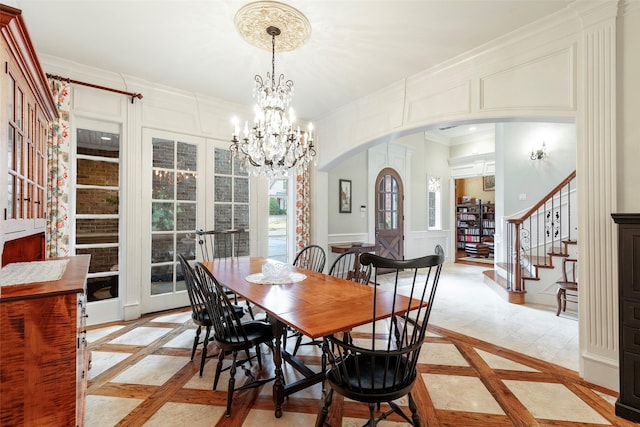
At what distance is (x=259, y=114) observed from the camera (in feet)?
8.61

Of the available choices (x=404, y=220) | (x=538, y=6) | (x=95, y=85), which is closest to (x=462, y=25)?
(x=538, y=6)

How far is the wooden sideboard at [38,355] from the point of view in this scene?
1267 millimetres

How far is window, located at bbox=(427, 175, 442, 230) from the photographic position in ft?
26.3

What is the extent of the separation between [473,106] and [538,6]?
85cm

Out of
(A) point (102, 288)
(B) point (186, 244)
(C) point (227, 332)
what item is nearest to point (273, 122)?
(C) point (227, 332)

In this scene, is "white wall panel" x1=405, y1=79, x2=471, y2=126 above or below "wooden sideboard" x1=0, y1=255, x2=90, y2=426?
above

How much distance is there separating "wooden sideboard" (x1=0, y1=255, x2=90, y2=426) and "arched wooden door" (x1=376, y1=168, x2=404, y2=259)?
563 cm

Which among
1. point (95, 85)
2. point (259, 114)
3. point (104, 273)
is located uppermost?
point (95, 85)

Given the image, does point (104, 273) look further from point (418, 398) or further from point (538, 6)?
point (538, 6)

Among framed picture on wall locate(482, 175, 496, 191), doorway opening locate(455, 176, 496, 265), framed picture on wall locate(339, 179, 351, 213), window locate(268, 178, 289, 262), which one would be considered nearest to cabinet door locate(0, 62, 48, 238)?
window locate(268, 178, 289, 262)

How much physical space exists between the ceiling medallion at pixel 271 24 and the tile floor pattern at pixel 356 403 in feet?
9.12

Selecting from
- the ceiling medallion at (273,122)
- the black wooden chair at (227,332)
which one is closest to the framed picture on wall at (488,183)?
the ceiling medallion at (273,122)

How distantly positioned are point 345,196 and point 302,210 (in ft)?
4.14

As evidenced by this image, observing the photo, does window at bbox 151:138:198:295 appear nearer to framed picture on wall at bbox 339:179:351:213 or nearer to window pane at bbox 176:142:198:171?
window pane at bbox 176:142:198:171
